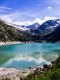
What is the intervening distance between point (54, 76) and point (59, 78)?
0.30 metres

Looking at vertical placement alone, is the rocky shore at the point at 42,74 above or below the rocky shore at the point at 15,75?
above

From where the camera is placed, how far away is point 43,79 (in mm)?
8617

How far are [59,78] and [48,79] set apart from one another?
42 centimetres

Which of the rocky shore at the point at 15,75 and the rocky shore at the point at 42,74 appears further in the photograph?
the rocky shore at the point at 15,75

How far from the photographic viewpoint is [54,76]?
8.91 m

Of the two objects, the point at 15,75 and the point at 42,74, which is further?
the point at 15,75

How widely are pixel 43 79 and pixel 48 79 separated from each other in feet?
0.87

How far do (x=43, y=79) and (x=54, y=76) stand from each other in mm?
533

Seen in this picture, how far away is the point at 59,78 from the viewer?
8.66 metres

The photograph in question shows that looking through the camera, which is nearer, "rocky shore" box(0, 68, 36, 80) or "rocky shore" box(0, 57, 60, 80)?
"rocky shore" box(0, 57, 60, 80)

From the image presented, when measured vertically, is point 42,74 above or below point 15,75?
above

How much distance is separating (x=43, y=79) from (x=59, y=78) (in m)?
0.60

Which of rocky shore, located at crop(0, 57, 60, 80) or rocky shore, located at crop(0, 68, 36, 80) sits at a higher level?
rocky shore, located at crop(0, 57, 60, 80)
